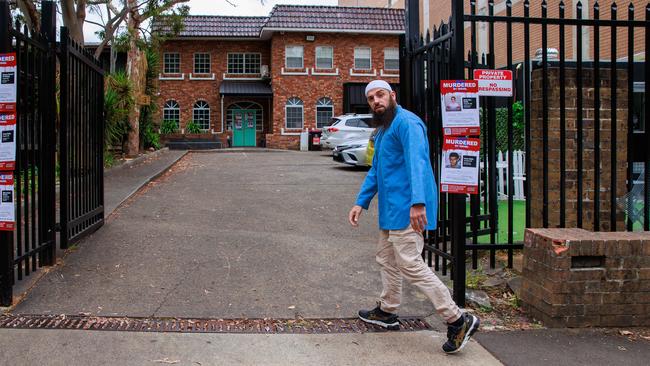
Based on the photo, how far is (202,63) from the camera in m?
34.2

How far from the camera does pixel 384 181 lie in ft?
16.0

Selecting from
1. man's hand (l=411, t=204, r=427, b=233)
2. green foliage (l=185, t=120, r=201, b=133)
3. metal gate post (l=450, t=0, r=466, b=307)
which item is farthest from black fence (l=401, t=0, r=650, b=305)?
green foliage (l=185, t=120, r=201, b=133)

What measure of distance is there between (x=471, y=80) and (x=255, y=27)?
98.8 ft

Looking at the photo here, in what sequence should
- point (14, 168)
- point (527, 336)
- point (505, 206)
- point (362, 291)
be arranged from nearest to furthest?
1. point (527, 336)
2. point (14, 168)
3. point (362, 291)
4. point (505, 206)

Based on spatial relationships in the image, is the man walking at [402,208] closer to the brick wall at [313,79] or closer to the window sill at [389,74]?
the brick wall at [313,79]

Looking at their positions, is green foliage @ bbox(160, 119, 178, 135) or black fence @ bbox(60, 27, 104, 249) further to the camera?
green foliage @ bbox(160, 119, 178, 135)

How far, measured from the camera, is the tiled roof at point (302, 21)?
31.9m

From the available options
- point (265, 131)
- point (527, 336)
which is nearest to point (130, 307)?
point (527, 336)

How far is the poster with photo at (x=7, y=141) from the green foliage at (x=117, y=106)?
412 inches

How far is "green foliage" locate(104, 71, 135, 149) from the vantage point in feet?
51.9

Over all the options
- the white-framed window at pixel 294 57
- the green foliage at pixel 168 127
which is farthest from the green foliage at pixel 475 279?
the green foliage at pixel 168 127

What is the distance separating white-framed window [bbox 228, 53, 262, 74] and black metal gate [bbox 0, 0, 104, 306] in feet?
87.6

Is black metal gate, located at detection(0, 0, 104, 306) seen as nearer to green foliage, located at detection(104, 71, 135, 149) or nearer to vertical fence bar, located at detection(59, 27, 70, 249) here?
vertical fence bar, located at detection(59, 27, 70, 249)

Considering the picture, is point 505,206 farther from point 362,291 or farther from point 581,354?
point 581,354
